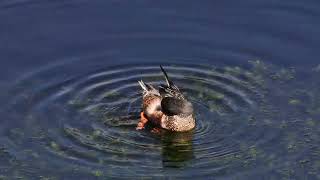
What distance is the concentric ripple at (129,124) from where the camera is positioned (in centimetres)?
1484

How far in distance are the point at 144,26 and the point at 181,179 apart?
18.9ft

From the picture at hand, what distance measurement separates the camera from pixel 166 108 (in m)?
16.2

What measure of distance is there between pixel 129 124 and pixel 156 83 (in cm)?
156

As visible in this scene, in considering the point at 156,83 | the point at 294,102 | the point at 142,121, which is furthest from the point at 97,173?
the point at 294,102

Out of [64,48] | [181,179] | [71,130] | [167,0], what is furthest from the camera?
[167,0]

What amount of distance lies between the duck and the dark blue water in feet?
0.60

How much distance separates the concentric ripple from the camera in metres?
14.8

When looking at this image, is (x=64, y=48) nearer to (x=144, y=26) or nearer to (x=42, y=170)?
(x=144, y=26)

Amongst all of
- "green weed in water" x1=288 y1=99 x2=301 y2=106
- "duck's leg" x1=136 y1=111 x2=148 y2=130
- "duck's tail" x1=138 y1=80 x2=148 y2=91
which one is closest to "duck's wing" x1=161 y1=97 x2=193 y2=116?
"duck's leg" x1=136 y1=111 x2=148 y2=130

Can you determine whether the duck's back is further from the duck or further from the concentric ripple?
the concentric ripple

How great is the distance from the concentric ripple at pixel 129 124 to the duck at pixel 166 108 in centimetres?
17

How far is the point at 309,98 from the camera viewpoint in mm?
16672

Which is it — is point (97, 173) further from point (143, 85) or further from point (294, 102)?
point (294, 102)

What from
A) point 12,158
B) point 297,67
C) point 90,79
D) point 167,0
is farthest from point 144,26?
point 12,158
